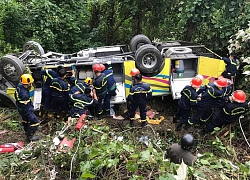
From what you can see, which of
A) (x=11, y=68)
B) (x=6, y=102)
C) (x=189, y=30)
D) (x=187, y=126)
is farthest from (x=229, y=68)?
(x=6, y=102)

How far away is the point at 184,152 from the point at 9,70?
4.10 meters

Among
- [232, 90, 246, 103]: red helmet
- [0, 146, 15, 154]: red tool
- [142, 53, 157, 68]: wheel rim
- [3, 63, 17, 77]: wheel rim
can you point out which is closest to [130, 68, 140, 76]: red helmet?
[142, 53, 157, 68]: wheel rim

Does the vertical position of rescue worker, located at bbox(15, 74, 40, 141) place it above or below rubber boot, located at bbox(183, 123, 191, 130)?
above

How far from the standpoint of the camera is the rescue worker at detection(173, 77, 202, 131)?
17.1 ft

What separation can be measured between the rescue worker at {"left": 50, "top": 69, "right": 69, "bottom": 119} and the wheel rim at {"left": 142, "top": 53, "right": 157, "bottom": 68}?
180 centimetres

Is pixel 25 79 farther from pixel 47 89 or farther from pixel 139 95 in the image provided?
pixel 139 95

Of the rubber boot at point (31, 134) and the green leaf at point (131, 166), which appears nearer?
the green leaf at point (131, 166)

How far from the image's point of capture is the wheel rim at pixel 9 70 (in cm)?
556

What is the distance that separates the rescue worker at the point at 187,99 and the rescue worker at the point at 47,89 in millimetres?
2677

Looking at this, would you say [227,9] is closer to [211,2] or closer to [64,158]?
[211,2]

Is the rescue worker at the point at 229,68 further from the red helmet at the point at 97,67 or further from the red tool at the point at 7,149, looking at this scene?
the red tool at the point at 7,149

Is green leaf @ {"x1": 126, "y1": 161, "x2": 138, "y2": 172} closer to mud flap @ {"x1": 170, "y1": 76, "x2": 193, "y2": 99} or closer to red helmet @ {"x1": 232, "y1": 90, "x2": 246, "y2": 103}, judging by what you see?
red helmet @ {"x1": 232, "y1": 90, "x2": 246, "y2": 103}

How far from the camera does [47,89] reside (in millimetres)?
5742

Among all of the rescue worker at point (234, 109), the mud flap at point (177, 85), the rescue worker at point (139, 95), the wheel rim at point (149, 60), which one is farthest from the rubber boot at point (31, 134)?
the rescue worker at point (234, 109)
